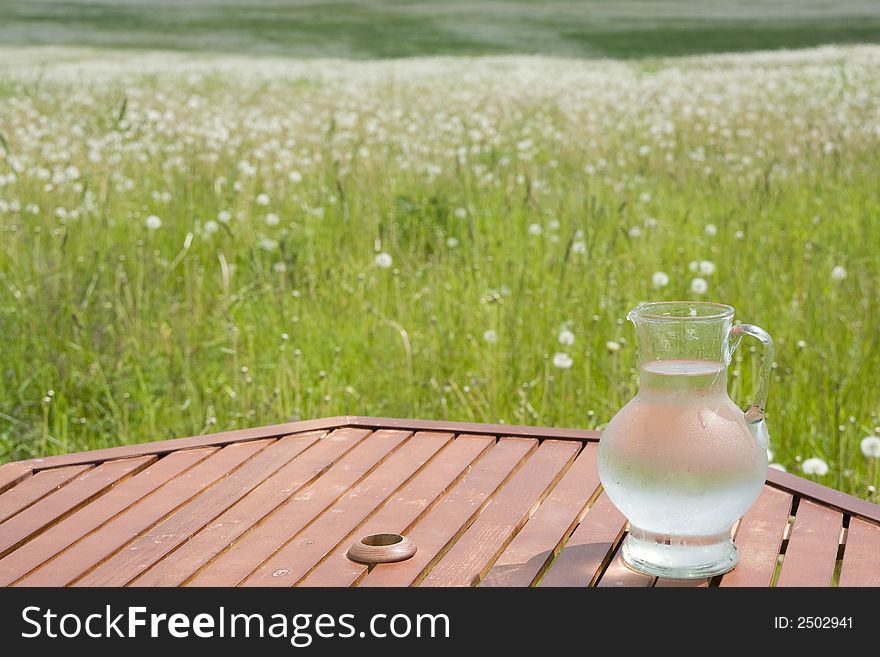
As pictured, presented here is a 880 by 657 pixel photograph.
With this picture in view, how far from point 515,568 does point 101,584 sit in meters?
0.50

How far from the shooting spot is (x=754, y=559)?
1.40 metres

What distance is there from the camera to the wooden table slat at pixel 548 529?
1355 mm

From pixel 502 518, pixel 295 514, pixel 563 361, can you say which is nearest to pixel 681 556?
pixel 502 518

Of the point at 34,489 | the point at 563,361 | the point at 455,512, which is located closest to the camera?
the point at 455,512

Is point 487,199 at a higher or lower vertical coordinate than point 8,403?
higher

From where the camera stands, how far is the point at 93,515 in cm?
160

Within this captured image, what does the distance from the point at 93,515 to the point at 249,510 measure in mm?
224

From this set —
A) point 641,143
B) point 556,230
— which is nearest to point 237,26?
point 641,143

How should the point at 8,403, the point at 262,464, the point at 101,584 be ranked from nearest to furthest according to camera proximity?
1. the point at 101,584
2. the point at 262,464
3. the point at 8,403

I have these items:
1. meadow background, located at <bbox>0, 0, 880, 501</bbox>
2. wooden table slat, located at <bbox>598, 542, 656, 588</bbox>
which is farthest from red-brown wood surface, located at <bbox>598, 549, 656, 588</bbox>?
meadow background, located at <bbox>0, 0, 880, 501</bbox>

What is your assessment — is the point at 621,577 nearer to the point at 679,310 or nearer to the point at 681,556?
the point at 681,556
